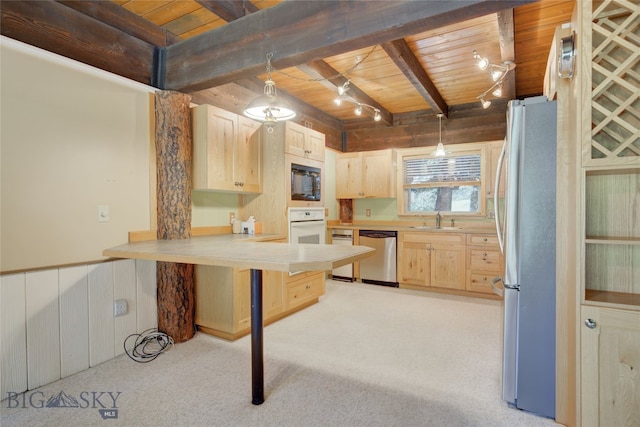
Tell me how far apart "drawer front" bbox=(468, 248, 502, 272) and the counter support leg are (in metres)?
3.25

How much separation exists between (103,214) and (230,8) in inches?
73.5

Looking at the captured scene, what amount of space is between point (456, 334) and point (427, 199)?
2.63 m

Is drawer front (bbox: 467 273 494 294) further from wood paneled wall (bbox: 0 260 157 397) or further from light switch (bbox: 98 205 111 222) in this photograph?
light switch (bbox: 98 205 111 222)

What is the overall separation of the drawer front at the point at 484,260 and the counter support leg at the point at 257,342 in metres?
3.25

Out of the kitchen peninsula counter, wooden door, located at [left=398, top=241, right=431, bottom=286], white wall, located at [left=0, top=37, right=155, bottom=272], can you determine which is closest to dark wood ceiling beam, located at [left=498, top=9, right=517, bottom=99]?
the kitchen peninsula counter

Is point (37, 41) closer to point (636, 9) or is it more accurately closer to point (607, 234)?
point (636, 9)

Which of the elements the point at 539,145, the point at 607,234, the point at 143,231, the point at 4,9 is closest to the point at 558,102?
the point at 539,145

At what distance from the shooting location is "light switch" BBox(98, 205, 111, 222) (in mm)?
2486

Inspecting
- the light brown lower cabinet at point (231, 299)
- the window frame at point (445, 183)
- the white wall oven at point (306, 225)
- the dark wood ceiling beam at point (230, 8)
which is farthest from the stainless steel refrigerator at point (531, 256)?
the window frame at point (445, 183)

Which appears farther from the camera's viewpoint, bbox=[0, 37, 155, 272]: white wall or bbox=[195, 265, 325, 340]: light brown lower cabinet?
bbox=[195, 265, 325, 340]: light brown lower cabinet

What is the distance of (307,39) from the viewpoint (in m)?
2.13

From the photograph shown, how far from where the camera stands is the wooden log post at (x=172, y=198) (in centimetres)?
282

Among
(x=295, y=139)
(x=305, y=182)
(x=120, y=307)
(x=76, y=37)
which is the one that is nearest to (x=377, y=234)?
(x=305, y=182)

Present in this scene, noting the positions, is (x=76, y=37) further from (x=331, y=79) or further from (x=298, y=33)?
(x=331, y=79)
